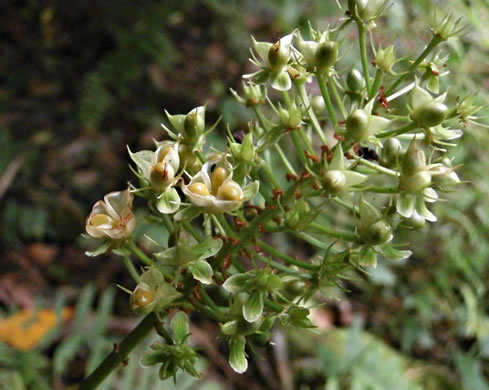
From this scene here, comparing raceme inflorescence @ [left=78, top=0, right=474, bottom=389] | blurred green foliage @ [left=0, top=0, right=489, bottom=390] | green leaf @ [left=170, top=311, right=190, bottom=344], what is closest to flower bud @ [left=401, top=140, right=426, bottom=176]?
raceme inflorescence @ [left=78, top=0, right=474, bottom=389]

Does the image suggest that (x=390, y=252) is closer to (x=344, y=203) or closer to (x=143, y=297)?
(x=344, y=203)

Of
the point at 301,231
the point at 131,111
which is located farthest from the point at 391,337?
the point at 301,231

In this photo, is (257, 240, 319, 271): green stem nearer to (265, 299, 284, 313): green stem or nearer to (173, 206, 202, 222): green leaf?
(265, 299, 284, 313): green stem

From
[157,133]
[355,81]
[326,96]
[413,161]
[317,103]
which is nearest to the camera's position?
[413,161]

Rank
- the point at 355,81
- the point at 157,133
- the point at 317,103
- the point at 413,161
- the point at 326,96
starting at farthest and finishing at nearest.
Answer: the point at 157,133 → the point at 317,103 → the point at 355,81 → the point at 326,96 → the point at 413,161

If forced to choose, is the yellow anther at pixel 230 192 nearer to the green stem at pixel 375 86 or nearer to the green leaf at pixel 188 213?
the green leaf at pixel 188 213

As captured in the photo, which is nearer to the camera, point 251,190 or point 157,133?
point 251,190

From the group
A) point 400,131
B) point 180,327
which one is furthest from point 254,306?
point 400,131
